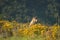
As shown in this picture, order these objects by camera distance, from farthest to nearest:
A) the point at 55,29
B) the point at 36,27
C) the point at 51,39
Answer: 1. the point at 36,27
2. the point at 55,29
3. the point at 51,39

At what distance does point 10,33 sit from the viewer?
1195 centimetres

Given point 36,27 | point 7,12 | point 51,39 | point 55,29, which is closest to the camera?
point 51,39

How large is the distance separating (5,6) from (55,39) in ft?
49.7

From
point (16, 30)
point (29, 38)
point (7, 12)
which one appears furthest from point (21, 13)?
point (29, 38)

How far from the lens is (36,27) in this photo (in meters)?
12.4

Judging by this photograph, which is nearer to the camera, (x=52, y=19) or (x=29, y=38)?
(x=29, y=38)

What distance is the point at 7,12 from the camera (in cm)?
2534

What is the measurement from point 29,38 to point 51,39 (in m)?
0.90

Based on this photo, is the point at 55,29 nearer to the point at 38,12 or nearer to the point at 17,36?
the point at 17,36

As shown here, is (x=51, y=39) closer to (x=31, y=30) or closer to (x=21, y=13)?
(x=31, y=30)

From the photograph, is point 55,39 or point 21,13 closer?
point 55,39

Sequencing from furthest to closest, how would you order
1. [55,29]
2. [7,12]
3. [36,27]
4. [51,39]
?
[7,12] → [36,27] → [55,29] → [51,39]

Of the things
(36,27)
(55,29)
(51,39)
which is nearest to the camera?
(51,39)

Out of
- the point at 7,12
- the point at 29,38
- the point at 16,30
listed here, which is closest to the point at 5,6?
the point at 7,12
